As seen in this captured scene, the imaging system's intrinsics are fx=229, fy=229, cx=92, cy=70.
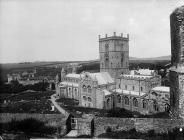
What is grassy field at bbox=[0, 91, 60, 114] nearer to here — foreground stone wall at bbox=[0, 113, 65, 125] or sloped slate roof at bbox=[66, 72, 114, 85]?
sloped slate roof at bbox=[66, 72, 114, 85]

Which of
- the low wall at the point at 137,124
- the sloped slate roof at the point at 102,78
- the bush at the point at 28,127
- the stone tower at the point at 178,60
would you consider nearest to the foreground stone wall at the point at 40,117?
the bush at the point at 28,127

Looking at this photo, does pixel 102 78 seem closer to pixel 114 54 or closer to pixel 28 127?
pixel 114 54

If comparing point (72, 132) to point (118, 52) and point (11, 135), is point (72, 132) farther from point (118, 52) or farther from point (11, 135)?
point (118, 52)

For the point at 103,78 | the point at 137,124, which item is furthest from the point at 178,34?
the point at 103,78

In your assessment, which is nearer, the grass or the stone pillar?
the grass

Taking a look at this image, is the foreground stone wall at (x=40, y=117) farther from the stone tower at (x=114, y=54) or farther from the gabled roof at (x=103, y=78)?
the stone tower at (x=114, y=54)

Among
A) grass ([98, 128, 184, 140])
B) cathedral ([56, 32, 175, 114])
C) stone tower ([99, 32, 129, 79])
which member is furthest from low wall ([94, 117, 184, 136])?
stone tower ([99, 32, 129, 79])

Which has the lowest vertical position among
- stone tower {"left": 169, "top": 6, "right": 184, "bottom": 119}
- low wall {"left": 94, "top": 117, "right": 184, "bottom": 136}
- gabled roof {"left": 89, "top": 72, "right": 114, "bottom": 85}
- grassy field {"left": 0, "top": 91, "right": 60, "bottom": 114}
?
grassy field {"left": 0, "top": 91, "right": 60, "bottom": 114}
